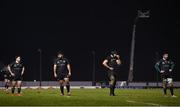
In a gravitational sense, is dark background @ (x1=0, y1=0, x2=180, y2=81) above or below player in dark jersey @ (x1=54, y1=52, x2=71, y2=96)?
above

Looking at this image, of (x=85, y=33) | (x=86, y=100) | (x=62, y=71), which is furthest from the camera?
(x=85, y=33)

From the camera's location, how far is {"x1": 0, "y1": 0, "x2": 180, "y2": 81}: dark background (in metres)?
46.0

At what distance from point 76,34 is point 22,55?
595 cm

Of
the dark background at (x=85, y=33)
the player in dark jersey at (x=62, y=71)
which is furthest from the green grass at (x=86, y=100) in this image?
the dark background at (x=85, y=33)

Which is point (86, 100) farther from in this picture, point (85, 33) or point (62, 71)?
point (85, 33)

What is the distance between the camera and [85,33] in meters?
48.3

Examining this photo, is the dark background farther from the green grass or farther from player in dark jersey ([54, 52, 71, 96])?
the green grass

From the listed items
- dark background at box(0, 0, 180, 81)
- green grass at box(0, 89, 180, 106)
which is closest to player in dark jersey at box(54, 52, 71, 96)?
green grass at box(0, 89, 180, 106)

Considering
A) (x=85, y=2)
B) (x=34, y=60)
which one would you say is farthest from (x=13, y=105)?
(x=85, y=2)

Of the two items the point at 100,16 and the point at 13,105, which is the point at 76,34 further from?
the point at 13,105

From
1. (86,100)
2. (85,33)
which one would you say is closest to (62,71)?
(86,100)

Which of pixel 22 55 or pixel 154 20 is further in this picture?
pixel 154 20

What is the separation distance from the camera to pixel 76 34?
48219 millimetres

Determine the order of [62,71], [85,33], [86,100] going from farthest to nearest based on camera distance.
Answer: [85,33], [62,71], [86,100]
